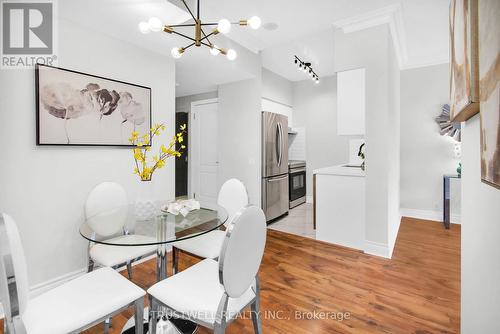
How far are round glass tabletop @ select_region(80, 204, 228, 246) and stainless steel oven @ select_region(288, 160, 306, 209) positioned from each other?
9.86 feet

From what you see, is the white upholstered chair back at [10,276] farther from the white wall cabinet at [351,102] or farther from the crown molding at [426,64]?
the crown molding at [426,64]

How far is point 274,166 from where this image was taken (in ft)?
14.1

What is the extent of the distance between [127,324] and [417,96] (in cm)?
518

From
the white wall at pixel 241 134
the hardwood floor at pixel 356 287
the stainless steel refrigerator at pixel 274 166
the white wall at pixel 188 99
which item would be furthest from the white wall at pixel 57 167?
the white wall at pixel 188 99

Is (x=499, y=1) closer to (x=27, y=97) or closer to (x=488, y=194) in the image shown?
(x=488, y=194)

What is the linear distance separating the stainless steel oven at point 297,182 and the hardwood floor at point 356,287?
1735mm

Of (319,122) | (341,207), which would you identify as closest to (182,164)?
(319,122)

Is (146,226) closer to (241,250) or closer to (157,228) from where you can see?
(157,228)

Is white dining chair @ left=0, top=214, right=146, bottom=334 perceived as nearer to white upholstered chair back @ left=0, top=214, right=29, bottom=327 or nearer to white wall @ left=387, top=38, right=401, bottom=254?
white upholstered chair back @ left=0, top=214, right=29, bottom=327

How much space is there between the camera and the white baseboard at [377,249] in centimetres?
283

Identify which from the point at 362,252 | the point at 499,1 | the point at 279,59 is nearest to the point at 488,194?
the point at 499,1

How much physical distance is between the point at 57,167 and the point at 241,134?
8.71 ft

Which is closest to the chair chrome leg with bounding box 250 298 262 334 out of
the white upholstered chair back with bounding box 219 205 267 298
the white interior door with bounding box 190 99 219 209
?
the white upholstered chair back with bounding box 219 205 267 298

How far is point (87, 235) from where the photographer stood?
160cm
